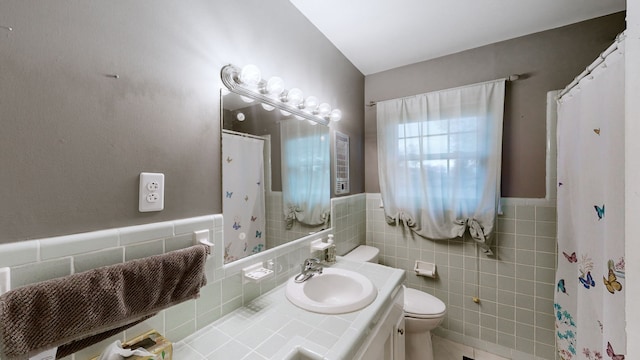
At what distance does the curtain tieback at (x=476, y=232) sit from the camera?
5.64 ft

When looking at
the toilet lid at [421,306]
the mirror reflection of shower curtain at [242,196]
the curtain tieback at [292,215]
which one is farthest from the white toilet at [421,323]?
the mirror reflection of shower curtain at [242,196]

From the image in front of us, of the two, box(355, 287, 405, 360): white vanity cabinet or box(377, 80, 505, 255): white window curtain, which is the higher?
box(377, 80, 505, 255): white window curtain

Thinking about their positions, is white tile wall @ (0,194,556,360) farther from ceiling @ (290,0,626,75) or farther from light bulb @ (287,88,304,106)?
ceiling @ (290,0,626,75)

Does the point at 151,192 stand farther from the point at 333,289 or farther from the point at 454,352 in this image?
the point at 454,352

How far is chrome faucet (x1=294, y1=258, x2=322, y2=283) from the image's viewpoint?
1.24 m

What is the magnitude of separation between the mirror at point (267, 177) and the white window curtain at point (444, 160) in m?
0.73

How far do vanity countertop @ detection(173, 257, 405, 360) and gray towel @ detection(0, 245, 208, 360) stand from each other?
189 mm

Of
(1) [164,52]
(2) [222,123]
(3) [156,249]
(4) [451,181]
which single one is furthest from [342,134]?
(3) [156,249]

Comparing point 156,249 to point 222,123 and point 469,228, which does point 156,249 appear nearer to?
point 222,123

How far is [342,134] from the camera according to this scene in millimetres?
1911

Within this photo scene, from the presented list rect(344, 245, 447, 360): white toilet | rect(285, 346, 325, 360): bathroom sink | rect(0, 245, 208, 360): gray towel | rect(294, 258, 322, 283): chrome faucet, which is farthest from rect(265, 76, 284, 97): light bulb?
rect(344, 245, 447, 360): white toilet

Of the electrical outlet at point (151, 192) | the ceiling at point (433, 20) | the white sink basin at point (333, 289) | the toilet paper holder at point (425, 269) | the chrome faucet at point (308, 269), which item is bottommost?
the toilet paper holder at point (425, 269)

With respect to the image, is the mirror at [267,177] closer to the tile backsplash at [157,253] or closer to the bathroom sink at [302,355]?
the tile backsplash at [157,253]

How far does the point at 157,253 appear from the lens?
0.74 m
